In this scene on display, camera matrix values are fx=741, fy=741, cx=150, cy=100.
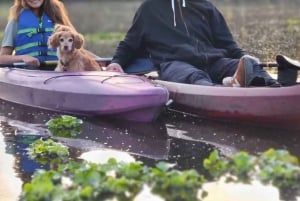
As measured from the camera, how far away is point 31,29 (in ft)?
23.7

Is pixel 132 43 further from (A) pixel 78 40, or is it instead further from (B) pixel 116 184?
(B) pixel 116 184

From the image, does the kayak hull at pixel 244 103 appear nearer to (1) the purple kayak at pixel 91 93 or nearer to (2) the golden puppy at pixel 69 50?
(1) the purple kayak at pixel 91 93

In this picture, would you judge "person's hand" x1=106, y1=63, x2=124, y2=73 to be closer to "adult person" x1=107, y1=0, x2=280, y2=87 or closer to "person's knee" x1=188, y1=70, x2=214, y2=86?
"adult person" x1=107, y1=0, x2=280, y2=87

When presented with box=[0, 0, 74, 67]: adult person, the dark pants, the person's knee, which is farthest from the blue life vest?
the person's knee

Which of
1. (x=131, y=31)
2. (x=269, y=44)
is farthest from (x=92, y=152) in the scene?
(x=269, y=44)

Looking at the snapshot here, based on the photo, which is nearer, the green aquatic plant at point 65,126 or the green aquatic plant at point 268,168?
the green aquatic plant at point 268,168

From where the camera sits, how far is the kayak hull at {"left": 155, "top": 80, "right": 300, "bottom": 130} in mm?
5523

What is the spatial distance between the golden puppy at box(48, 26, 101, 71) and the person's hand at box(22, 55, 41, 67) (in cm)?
22

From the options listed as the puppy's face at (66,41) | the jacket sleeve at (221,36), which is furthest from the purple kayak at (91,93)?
the jacket sleeve at (221,36)

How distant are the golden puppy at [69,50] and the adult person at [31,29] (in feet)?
1.60

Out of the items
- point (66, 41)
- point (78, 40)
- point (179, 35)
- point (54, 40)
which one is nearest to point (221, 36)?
point (179, 35)

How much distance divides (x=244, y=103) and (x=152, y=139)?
0.77m

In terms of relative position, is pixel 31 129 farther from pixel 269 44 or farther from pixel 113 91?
pixel 269 44

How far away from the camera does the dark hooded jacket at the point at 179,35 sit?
6695mm
